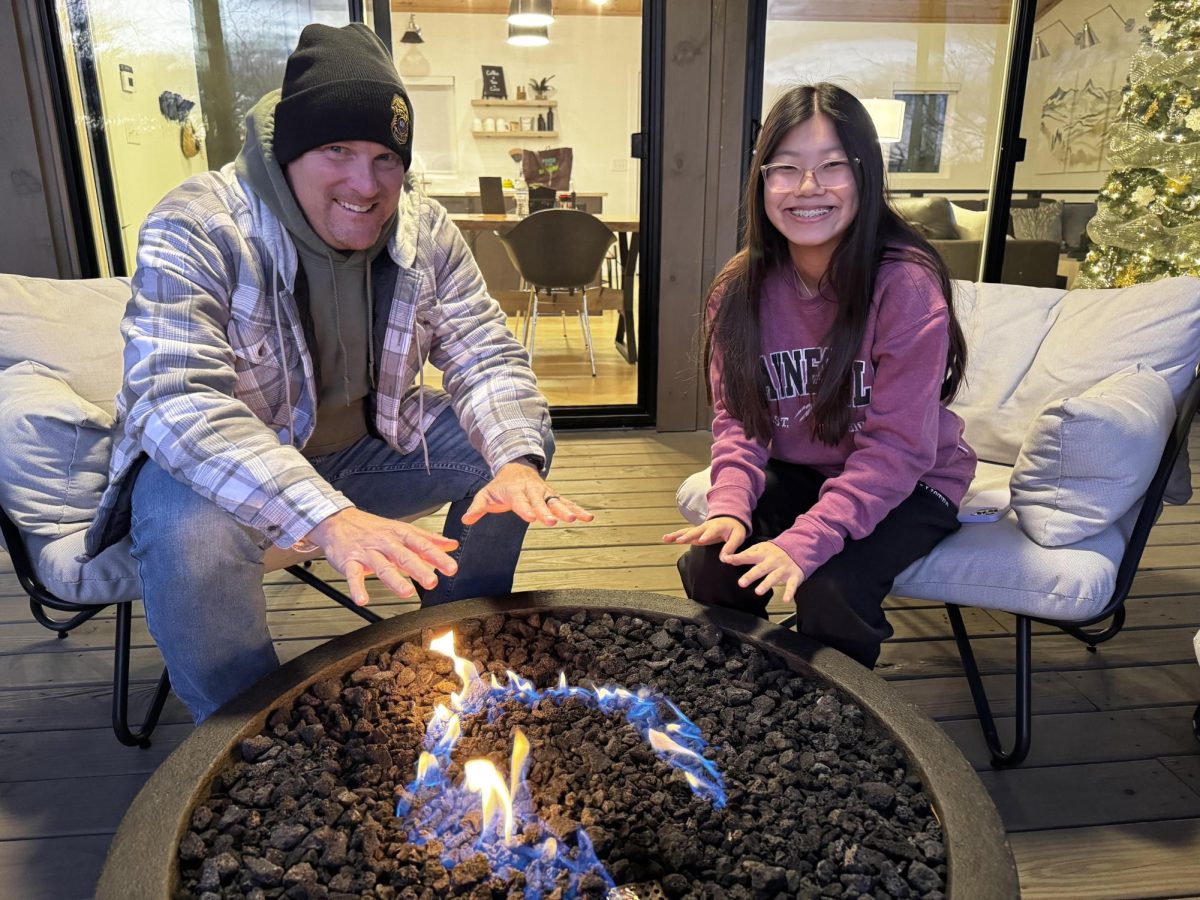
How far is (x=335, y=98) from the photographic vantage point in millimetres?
1267

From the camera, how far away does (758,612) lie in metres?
1.49

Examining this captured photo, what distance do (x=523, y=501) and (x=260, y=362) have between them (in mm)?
520

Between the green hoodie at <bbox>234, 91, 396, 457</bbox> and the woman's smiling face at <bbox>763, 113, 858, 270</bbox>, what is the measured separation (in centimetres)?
68

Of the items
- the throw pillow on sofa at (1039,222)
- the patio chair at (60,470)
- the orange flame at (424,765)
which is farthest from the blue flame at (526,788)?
the throw pillow on sofa at (1039,222)

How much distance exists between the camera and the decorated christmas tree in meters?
3.56

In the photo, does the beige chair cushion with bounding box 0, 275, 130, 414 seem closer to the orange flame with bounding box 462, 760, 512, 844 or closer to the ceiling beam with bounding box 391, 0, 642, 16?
the orange flame with bounding box 462, 760, 512, 844

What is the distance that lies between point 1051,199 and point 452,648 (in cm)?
413

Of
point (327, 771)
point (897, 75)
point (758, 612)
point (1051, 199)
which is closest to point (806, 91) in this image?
point (758, 612)

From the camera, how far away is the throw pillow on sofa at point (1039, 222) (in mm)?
4043

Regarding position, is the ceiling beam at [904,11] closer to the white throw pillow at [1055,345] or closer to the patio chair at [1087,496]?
the white throw pillow at [1055,345]

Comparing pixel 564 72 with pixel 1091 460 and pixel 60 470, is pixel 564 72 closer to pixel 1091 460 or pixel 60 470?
pixel 60 470

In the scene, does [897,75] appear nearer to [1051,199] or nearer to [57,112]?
[1051,199]

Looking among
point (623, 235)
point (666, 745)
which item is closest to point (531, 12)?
point (623, 235)

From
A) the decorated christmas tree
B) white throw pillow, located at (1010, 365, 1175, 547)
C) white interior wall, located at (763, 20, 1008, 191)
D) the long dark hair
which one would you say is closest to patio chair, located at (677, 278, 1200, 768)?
white throw pillow, located at (1010, 365, 1175, 547)
